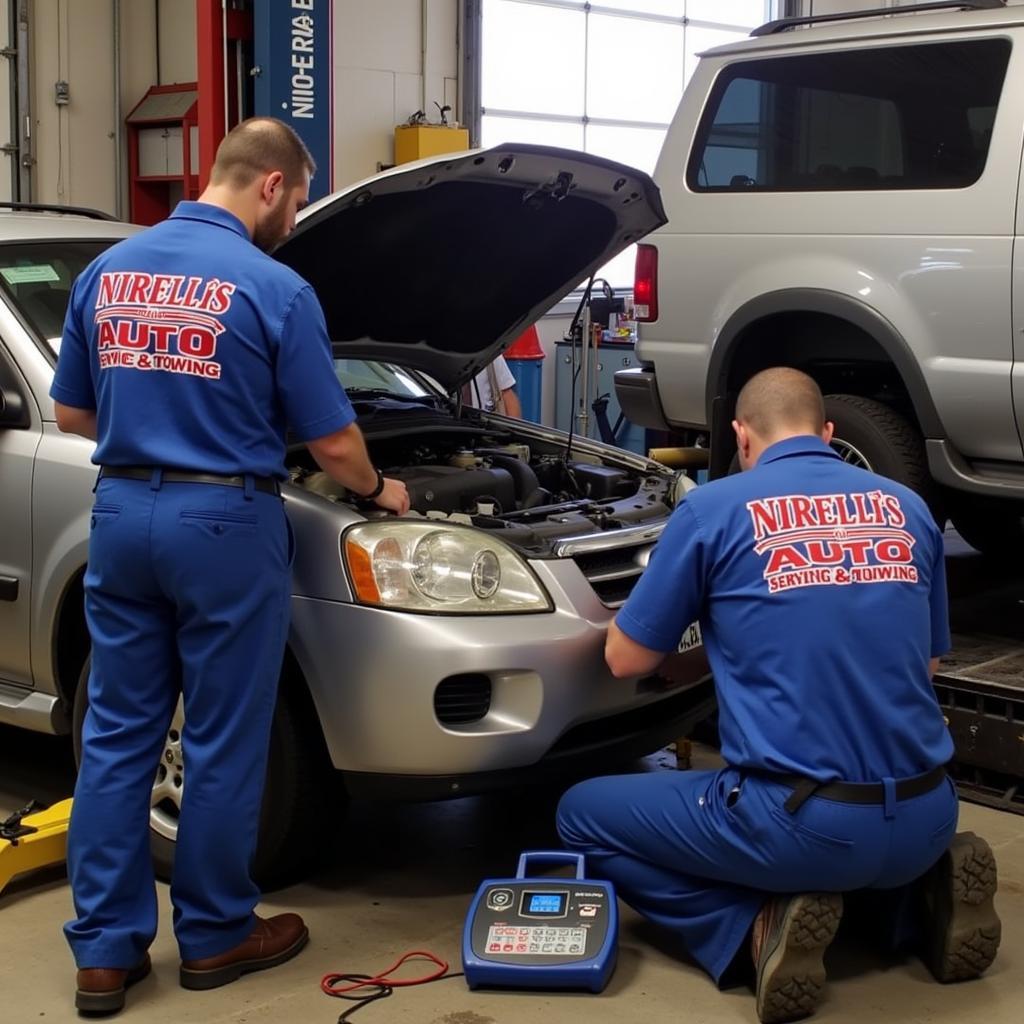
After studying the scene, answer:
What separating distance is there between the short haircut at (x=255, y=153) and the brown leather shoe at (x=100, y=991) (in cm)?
164

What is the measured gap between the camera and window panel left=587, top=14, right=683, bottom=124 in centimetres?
1238

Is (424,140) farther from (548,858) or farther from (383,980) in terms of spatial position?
(383,980)

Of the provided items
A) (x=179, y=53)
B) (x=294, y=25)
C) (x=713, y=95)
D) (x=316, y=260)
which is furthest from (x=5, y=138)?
(x=316, y=260)

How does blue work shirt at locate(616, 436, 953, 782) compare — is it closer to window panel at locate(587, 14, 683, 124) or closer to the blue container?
the blue container

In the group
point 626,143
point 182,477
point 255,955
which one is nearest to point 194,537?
point 182,477

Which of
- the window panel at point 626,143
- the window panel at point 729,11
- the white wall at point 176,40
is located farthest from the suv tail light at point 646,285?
the window panel at point 729,11

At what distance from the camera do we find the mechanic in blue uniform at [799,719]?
291 centimetres

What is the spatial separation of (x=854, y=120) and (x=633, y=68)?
26.4 ft

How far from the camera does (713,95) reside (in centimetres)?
549

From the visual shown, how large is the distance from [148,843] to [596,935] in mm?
957

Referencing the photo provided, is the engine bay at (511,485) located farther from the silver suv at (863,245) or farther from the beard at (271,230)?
the silver suv at (863,245)

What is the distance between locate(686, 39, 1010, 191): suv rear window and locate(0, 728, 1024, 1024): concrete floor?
220 cm

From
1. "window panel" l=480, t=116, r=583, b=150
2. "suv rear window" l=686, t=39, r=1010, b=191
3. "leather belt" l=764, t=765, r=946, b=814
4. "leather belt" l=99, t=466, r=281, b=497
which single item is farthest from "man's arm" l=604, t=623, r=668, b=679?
"window panel" l=480, t=116, r=583, b=150

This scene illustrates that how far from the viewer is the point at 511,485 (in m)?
4.00
